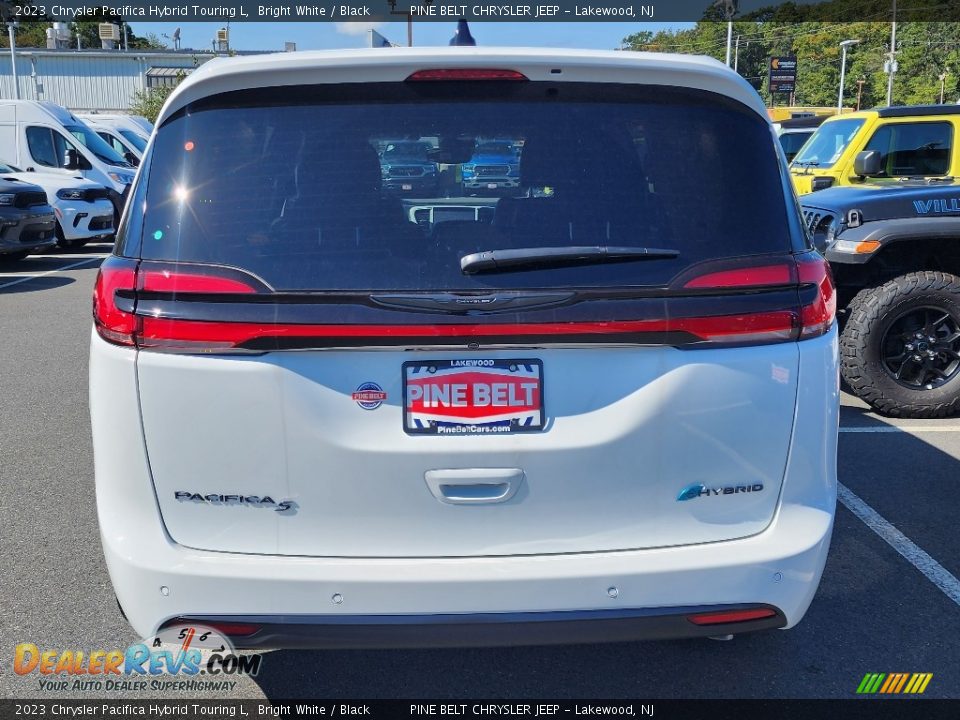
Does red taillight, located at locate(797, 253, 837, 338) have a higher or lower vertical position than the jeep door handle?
higher

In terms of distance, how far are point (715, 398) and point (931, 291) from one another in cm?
408

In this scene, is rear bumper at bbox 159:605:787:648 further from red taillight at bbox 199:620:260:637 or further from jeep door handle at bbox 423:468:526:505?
jeep door handle at bbox 423:468:526:505

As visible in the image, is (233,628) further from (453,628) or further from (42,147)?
(42,147)

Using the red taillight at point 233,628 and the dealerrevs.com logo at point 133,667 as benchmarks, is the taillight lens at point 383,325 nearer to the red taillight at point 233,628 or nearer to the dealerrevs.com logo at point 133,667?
the red taillight at point 233,628

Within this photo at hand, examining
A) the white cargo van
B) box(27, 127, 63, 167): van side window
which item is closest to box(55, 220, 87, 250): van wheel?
box(27, 127, 63, 167): van side window

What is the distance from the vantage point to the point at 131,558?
231cm

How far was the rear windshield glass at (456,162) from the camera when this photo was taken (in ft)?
7.34

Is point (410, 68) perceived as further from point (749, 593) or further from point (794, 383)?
point (749, 593)

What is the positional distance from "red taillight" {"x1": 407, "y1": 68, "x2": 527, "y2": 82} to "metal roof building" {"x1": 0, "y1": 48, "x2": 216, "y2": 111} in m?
56.3

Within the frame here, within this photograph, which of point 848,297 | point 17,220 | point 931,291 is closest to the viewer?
point 931,291

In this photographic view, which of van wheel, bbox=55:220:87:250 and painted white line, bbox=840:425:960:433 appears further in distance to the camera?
van wheel, bbox=55:220:87:250

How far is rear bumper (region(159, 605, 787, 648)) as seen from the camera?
2.26 m

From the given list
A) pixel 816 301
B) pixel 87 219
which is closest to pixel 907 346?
pixel 816 301

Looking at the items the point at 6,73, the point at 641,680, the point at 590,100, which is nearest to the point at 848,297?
the point at 641,680
